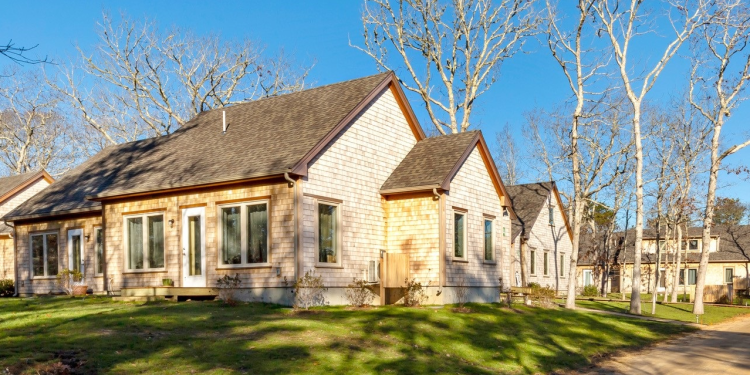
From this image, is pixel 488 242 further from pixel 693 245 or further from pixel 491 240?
pixel 693 245

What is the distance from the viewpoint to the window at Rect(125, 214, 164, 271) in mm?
22188

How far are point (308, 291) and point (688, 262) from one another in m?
46.7

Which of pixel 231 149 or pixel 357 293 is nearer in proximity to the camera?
pixel 357 293

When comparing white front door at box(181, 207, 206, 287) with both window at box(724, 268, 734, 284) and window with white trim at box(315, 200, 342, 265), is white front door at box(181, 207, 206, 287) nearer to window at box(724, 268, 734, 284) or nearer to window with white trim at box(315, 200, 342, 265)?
window with white trim at box(315, 200, 342, 265)

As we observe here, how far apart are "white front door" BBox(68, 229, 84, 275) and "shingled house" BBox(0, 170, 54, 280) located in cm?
771

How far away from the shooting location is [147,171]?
23.8 m

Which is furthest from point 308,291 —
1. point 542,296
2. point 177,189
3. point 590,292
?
point 590,292

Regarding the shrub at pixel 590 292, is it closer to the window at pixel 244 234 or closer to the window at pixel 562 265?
the window at pixel 562 265

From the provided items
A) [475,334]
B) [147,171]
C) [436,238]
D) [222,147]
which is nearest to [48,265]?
[147,171]

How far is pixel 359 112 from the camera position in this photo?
22016mm

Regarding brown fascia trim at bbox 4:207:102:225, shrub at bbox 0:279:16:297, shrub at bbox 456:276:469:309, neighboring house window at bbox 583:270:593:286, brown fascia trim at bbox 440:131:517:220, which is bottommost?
neighboring house window at bbox 583:270:593:286

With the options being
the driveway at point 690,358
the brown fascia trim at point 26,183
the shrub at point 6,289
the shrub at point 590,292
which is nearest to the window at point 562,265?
the shrub at point 590,292

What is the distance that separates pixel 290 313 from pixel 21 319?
5.83 meters

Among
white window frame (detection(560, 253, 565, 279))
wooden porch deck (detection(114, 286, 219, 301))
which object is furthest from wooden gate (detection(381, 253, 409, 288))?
white window frame (detection(560, 253, 565, 279))
